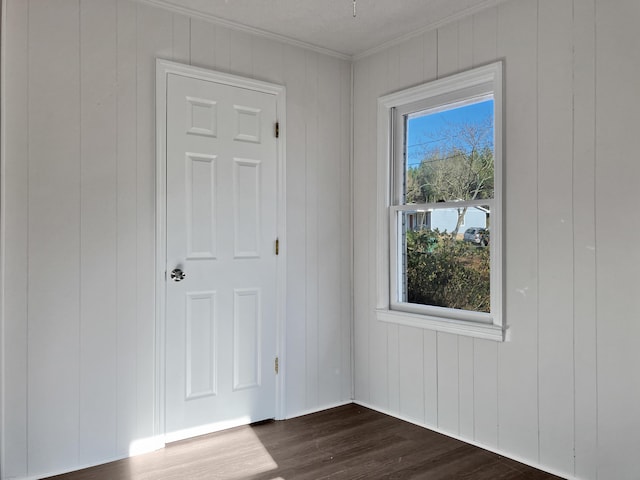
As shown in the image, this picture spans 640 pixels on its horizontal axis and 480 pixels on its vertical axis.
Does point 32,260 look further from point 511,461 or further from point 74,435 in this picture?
point 511,461

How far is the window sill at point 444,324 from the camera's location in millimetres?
2902

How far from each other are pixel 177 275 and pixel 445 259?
1.70 m

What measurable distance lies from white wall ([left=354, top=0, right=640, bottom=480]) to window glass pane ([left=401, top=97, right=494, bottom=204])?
8.7 inches

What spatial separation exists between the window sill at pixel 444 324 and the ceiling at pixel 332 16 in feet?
6.15

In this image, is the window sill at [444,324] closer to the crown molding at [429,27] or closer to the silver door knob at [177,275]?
the silver door knob at [177,275]

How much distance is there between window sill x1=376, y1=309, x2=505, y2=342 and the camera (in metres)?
2.90

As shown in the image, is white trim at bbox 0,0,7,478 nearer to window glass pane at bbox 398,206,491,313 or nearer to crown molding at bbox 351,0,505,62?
crown molding at bbox 351,0,505,62

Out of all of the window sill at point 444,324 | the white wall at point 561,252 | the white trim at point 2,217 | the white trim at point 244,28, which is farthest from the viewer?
the white trim at point 244,28

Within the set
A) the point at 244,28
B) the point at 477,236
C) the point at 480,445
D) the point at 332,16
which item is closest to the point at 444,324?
the point at 477,236

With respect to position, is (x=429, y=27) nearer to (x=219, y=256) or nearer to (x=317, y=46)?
(x=317, y=46)

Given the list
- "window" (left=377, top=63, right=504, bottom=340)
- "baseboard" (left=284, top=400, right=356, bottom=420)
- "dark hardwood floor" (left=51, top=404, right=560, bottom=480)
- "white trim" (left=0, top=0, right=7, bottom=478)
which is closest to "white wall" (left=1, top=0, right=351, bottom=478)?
"white trim" (left=0, top=0, right=7, bottom=478)

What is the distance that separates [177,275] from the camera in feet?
10.0

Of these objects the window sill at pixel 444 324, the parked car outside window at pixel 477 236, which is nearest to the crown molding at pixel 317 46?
the parked car outside window at pixel 477 236

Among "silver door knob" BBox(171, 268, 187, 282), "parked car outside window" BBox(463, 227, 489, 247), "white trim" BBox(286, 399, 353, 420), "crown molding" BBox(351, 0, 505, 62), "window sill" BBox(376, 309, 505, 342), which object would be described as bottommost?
"white trim" BBox(286, 399, 353, 420)
